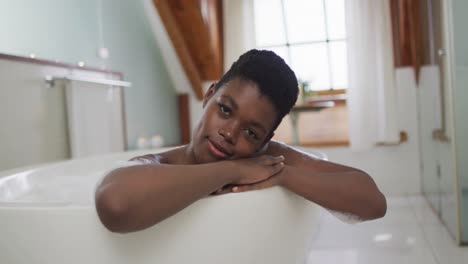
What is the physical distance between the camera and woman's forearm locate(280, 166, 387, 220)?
953 millimetres

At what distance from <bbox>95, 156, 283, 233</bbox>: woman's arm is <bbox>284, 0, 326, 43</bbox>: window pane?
3.44 meters

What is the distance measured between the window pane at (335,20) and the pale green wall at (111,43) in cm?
158

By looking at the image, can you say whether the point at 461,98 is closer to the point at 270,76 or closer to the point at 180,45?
the point at 270,76

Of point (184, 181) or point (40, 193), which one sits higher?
point (184, 181)

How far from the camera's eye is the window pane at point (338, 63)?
4.04 meters

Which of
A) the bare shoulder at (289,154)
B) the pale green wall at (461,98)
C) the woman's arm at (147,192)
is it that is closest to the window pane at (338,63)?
the pale green wall at (461,98)

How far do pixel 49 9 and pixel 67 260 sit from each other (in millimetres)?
1953

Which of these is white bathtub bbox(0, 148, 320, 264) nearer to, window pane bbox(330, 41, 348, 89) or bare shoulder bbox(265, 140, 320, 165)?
bare shoulder bbox(265, 140, 320, 165)

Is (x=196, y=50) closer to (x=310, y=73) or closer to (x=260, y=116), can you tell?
(x=310, y=73)

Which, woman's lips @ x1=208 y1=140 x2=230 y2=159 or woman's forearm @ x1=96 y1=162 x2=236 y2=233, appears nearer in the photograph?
woman's forearm @ x1=96 y1=162 x2=236 y2=233

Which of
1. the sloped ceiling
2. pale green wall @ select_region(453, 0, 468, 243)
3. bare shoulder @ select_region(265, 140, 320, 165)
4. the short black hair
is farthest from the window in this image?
the short black hair

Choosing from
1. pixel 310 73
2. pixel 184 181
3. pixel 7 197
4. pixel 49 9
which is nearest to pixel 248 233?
pixel 184 181

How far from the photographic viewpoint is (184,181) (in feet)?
2.57

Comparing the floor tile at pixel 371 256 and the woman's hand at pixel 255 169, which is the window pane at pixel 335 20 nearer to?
the floor tile at pixel 371 256
